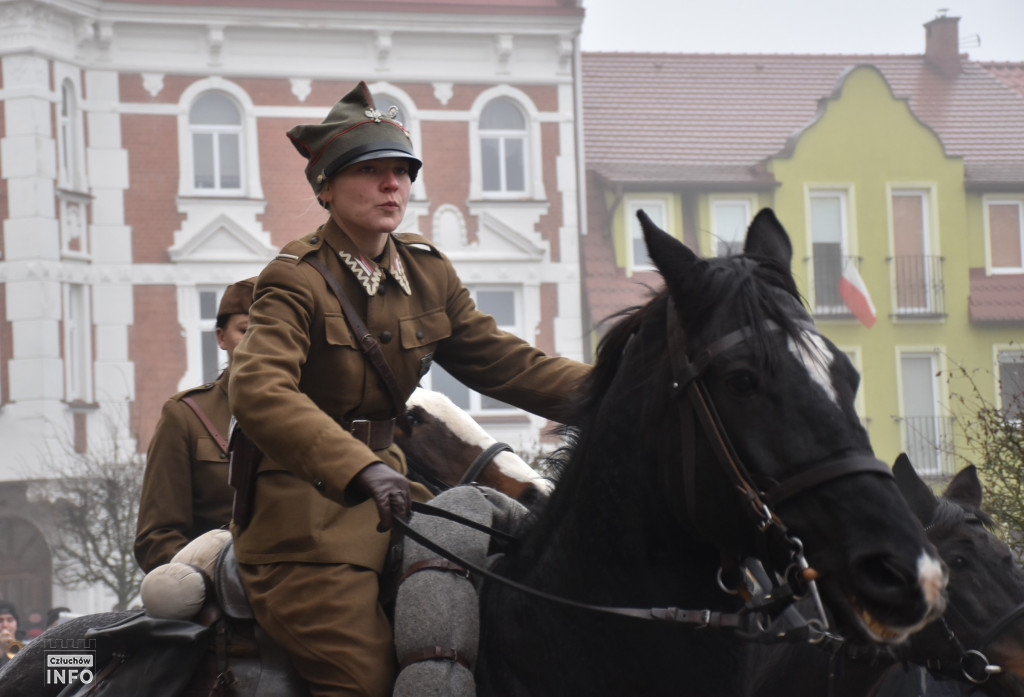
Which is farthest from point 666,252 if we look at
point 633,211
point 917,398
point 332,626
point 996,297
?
point 996,297

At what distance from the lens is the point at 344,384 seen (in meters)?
3.59

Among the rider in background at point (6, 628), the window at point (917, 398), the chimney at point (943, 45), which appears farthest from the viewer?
the chimney at point (943, 45)

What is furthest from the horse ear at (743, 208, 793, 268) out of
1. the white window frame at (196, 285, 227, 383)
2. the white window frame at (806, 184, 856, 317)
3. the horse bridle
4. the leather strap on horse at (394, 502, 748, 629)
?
the white window frame at (806, 184, 856, 317)

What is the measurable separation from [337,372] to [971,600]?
9.14 feet

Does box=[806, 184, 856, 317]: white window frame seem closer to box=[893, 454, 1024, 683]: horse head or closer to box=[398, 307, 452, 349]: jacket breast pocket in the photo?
box=[893, 454, 1024, 683]: horse head

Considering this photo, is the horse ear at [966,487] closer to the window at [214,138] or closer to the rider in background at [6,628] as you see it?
the rider in background at [6,628]

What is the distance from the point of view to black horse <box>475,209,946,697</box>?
2.71 meters

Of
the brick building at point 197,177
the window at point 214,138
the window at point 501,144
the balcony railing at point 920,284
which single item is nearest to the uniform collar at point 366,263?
the brick building at point 197,177

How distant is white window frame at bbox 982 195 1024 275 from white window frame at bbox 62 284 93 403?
1819cm

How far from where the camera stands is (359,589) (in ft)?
11.3

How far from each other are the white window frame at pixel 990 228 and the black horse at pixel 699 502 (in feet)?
88.1

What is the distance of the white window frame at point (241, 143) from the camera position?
80.0ft

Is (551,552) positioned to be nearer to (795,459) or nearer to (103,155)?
(795,459)

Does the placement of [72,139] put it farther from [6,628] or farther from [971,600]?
[971,600]
